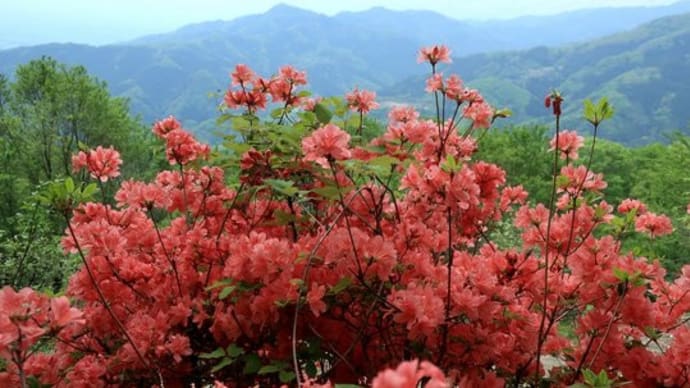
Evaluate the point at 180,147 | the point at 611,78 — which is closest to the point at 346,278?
A: the point at 180,147

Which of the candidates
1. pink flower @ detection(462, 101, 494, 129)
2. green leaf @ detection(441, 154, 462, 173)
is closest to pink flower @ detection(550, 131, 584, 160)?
pink flower @ detection(462, 101, 494, 129)

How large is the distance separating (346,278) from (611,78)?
151m

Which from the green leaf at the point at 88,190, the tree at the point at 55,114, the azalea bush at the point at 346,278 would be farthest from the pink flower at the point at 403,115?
the tree at the point at 55,114

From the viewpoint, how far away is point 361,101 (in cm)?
253

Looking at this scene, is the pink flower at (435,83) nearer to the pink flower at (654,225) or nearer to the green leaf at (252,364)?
the pink flower at (654,225)

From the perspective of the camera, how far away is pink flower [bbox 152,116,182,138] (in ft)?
6.80

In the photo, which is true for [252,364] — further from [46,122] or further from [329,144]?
[46,122]

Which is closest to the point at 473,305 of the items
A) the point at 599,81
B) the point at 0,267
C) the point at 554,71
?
the point at 0,267

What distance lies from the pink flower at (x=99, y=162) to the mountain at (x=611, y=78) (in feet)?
285

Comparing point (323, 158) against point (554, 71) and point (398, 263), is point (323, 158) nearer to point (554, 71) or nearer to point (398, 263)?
point (398, 263)

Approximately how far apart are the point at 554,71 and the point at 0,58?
17187cm

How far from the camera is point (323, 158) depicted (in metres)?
1.41

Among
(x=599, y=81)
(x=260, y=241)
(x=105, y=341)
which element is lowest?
(x=599, y=81)

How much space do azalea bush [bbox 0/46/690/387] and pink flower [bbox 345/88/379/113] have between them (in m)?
0.32
